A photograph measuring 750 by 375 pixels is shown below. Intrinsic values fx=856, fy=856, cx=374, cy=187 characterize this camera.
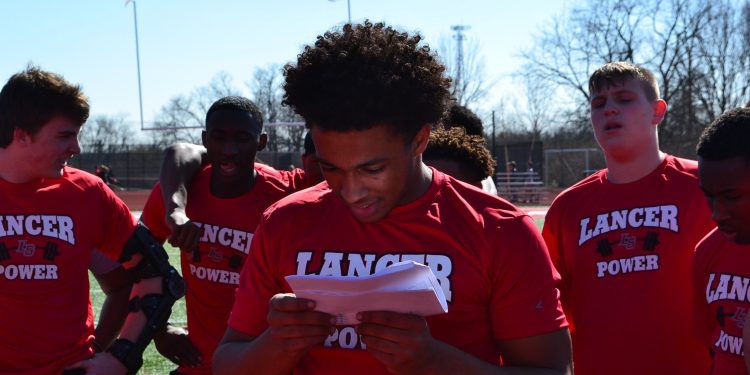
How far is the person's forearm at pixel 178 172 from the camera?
458 centimetres

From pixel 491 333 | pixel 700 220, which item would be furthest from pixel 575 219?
pixel 491 333

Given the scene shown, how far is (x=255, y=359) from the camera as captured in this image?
2.35 meters

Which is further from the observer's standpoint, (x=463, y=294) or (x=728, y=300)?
(x=728, y=300)

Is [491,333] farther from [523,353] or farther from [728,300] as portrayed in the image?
[728,300]

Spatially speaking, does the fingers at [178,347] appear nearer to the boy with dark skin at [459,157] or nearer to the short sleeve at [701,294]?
the boy with dark skin at [459,157]

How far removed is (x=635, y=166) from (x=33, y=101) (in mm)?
2762

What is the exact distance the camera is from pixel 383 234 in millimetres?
2441

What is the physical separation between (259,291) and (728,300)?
1807mm

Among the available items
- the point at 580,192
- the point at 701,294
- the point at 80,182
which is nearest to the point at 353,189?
the point at 701,294

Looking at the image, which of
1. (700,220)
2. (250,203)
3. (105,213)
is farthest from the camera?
(250,203)

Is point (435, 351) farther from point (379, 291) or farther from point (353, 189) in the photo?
point (353, 189)

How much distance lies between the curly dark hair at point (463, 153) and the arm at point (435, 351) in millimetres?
1733

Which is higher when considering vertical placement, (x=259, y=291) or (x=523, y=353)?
(x=259, y=291)

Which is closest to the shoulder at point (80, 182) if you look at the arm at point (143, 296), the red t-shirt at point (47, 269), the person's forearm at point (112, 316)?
the red t-shirt at point (47, 269)
